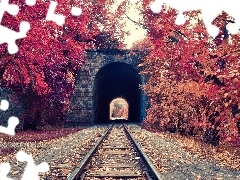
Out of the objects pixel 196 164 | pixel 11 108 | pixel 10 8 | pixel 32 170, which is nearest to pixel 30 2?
pixel 10 8

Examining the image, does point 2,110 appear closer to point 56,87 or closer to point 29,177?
point 56,87

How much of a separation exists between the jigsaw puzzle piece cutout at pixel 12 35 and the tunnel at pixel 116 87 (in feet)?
48.1

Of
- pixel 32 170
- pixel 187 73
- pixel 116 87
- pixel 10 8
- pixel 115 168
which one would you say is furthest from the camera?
pixel 116 87

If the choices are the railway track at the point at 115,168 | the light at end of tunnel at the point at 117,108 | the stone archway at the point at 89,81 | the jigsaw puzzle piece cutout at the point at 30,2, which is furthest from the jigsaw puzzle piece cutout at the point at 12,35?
the light at end of tunnel at the point at 117,108

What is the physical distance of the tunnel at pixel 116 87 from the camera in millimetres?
30531

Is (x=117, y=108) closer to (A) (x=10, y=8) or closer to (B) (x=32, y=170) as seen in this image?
(A) (x=10, y=8)

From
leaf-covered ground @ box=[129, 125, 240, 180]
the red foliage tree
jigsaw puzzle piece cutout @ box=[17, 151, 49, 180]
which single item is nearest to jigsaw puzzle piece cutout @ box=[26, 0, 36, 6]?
the red foliage tree

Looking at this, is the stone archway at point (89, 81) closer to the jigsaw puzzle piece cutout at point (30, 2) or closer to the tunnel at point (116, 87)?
the tunnel at point (116, 87)

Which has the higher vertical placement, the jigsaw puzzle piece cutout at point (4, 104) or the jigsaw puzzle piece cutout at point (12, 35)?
the jigsaw puzzle piece cutout at point (12, 35)

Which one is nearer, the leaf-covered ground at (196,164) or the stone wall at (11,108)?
the leaf-covered ground at (196,164)

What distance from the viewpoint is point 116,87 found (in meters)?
40.5

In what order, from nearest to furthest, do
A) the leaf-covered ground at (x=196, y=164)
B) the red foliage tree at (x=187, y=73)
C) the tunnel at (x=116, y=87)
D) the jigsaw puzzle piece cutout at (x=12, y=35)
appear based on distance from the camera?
the leaf-covered ground at (x=196, y=164) → the red foliage tree at (x=187, y=73) → the jigsaw puzzle piece cutout at (x=12, y=35) → the tunnel at (x=116, y=87)

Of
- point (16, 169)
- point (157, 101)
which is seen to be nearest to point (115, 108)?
point (157, 101)

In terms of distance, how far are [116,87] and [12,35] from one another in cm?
2768
